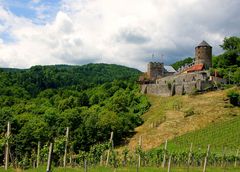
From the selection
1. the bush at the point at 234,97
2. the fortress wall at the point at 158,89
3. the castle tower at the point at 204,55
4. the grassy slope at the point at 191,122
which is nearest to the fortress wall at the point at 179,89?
the fortress wall at the point at 158,89

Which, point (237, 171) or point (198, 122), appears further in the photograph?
point (198, 122)

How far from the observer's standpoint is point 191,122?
74250mm

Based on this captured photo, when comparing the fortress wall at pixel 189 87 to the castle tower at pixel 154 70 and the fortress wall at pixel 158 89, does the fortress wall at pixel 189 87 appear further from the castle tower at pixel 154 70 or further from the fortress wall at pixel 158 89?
the castle tower at pixel 154 70

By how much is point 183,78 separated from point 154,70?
49.9 ft

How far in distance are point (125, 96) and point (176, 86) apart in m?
12.6

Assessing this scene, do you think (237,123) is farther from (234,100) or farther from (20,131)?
(20,131)

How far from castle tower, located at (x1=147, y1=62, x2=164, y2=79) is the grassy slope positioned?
68.1 feet

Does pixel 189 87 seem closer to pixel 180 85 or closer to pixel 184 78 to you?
pixel 180 85

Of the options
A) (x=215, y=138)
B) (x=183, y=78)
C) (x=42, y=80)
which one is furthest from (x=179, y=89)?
(x=42, y=80)

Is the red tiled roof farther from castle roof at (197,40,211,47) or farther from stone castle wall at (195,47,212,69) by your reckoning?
castle roof at (197,40,211,47)

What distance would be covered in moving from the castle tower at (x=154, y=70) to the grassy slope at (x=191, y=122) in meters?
20.8

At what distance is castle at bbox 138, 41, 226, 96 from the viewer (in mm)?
87875

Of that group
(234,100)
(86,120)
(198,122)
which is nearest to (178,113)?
(198,122)

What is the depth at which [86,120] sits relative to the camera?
75.7 metres
